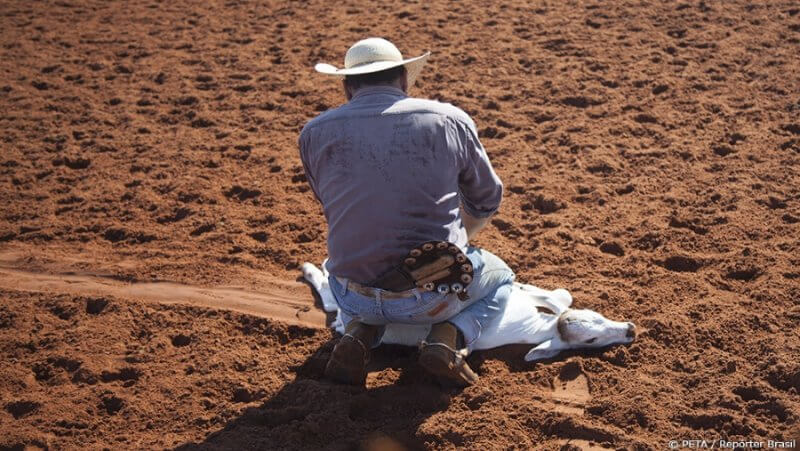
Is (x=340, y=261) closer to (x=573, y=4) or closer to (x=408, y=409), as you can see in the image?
(x=408, y=409)

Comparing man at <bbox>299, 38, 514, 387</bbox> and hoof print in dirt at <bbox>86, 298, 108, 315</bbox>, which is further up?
man at <bbox>299, 38, 514, 387</bbox>

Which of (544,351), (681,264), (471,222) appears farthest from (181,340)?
(681,264)

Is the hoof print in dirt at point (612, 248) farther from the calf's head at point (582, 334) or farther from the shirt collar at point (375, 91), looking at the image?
the shirt collar at point (375, 91)

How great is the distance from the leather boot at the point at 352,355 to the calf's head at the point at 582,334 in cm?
85

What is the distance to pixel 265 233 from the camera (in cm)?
596

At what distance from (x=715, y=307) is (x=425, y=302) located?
1.69 m

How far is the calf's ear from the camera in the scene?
175 inches

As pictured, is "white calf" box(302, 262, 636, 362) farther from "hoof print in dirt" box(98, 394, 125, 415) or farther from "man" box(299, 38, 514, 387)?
"hoof print in dirt" box(98, 394, 125, 415)

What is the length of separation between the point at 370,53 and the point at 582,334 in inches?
69.5

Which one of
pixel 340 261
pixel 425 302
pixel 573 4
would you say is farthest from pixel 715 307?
pixel 573 4

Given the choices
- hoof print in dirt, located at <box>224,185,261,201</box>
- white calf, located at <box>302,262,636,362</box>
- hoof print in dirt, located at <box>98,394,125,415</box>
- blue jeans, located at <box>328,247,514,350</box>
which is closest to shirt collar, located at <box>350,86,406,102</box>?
blue jeans, located at <box>328,247,514,350</box>

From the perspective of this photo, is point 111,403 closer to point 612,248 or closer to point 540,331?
point 540,331

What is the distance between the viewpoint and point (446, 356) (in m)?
3.99

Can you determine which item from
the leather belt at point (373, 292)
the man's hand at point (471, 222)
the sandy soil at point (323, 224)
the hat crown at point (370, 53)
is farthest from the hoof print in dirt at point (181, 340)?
the hat crown at point (370, 53)
